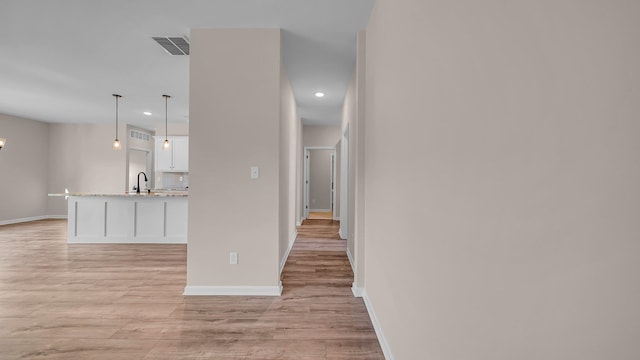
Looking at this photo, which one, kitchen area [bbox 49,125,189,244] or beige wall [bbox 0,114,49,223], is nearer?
kitchen area [bbox 49,125,189,244]

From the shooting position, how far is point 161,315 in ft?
8.77

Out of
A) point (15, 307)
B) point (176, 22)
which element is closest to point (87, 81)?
point (176, 22)

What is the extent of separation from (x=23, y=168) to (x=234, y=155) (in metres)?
7.96

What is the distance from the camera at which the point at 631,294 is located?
48 centimetres

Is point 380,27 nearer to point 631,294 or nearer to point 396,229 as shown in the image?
point 396,229

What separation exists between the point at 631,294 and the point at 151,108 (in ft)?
25.2

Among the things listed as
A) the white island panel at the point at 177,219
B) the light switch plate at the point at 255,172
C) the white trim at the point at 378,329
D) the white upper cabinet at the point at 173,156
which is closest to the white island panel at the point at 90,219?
the white island panel at the point at 177,219

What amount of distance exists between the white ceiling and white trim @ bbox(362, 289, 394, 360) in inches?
101

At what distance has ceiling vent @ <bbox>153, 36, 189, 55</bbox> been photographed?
333 cm

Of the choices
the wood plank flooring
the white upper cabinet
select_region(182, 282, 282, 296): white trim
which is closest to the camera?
the wood plank flooring

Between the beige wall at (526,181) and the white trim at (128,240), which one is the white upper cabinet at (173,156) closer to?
the white trim at (128,240)

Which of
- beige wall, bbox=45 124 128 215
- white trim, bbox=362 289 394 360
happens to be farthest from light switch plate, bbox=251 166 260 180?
beige wall, bbox=45 124 128 215

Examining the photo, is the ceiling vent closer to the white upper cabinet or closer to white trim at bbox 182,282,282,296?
white trim at bbox 182,282,282,296

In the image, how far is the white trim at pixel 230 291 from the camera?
121 inches
